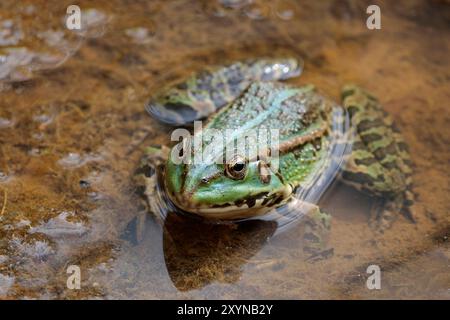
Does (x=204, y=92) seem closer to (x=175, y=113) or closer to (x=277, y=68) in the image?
(x=175, y=113)

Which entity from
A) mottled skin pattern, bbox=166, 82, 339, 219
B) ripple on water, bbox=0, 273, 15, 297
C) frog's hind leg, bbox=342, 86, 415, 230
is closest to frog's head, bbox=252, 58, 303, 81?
mottled skin pattern, bbox=166, 82, 339, 219

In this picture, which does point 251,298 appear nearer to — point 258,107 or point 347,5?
point 258,107

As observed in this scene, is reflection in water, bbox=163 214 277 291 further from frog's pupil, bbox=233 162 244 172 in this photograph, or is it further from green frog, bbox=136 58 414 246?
frog's pupil, bbox=233 162 244 172

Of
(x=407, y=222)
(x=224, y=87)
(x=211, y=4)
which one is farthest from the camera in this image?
(x=211, y=4)
